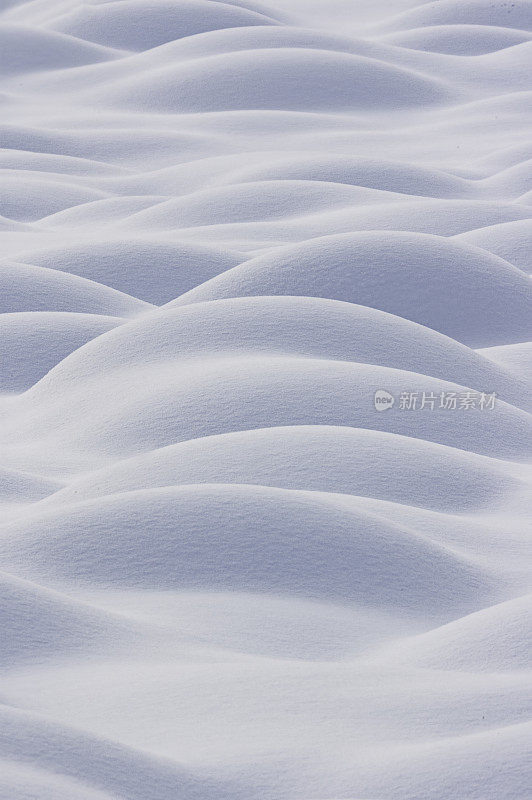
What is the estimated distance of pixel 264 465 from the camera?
3.26 m

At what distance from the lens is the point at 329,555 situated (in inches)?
109

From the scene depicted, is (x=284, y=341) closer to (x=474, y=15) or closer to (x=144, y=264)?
(x=144, y=264)

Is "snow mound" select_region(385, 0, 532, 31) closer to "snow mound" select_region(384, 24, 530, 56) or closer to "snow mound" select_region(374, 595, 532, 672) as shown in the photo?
"snow mound" select_region(384, 24, 530, 56)

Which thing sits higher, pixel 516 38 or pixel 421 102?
pixel 516 38

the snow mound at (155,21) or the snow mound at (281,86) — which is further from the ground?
the snow mound at (155,21)

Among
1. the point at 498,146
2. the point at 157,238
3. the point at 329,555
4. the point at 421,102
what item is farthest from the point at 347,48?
the point at 329,555

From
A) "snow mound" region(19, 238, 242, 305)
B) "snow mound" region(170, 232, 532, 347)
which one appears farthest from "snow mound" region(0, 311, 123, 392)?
"snow mound" region(19, 238, 242, 305)

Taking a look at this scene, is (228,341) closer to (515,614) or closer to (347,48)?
(515,614)

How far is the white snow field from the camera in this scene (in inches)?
79.0

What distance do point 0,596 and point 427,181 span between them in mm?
4964


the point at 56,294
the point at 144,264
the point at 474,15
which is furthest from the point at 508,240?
the point at 474,15

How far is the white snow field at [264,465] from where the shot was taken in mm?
2006

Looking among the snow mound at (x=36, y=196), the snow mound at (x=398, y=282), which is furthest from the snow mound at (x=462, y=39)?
the snow mound at (x=398, y=282)

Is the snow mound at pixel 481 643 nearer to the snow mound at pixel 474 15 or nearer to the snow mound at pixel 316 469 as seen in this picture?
the snow mound at pixel 316 469
